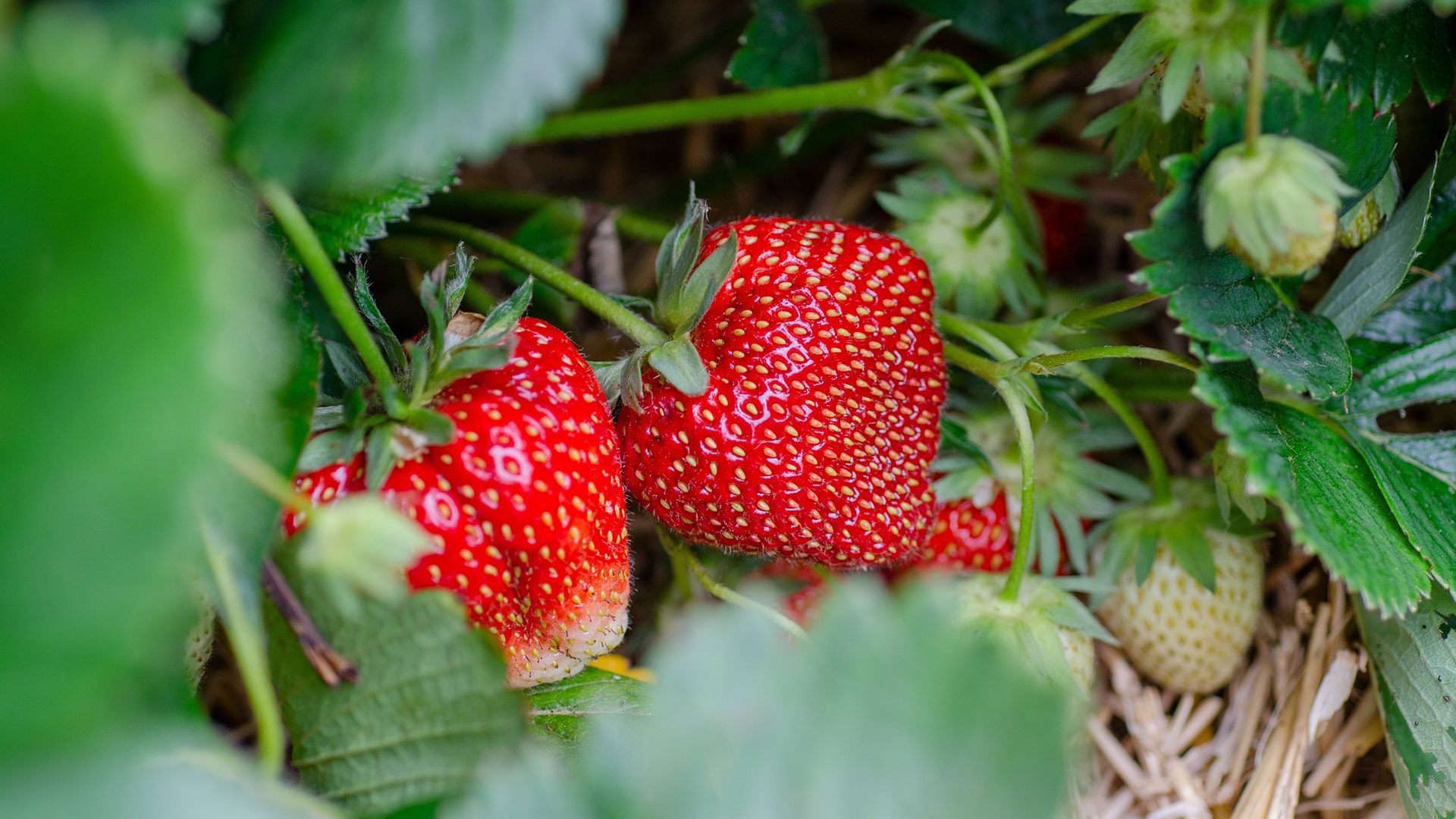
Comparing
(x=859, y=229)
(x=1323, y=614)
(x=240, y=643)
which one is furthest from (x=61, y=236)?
(x=1323, y=614)

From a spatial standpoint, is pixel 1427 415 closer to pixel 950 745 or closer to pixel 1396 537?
pixel 1396 537

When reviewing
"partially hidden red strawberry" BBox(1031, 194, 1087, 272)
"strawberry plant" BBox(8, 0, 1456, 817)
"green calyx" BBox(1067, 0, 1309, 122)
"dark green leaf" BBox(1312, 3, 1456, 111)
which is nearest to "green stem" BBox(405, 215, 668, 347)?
"strawberry plant" BBox(8, 0, 1456, 817)

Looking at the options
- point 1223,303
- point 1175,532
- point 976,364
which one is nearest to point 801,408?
point 976,364

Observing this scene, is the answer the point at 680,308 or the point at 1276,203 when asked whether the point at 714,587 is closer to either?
the point at 680,308

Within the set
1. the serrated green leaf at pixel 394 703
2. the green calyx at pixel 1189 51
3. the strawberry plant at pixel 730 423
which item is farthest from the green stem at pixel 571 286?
the green calyx at pixel 1189 51

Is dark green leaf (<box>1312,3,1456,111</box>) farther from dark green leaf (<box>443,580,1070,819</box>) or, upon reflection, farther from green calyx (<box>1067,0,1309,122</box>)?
dark green leaf (<box>443,580,1070,819</box>)

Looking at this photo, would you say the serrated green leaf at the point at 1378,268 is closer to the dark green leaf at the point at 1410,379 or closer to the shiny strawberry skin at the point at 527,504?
the dark green leaf at the point at 1410,379
